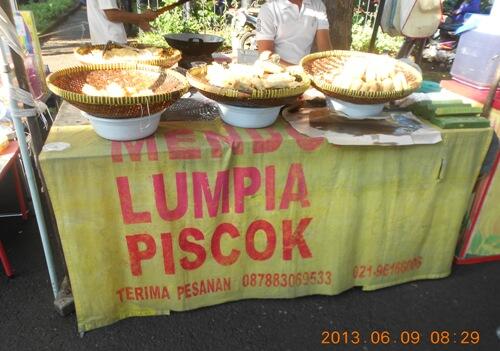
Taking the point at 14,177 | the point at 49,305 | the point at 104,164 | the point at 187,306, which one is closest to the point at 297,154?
the point at 104,164

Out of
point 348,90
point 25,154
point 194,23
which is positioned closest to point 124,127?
point 25,154

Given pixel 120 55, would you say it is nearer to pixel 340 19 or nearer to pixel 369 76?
pixel 369 76

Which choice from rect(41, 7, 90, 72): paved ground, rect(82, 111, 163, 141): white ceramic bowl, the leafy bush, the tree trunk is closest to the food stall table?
rect(82, 111, 163, 141): white ceramic bowl

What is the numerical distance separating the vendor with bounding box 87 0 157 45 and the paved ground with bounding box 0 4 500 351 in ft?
6.32

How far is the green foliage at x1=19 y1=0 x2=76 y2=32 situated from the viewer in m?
10.9

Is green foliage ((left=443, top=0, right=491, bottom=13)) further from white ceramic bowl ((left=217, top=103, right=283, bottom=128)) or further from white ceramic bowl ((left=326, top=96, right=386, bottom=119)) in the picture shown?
white ceramic bowl ((left=217, top=103, right=283, bottom=128))

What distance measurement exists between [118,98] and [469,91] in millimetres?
2339

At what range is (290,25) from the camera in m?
3.12

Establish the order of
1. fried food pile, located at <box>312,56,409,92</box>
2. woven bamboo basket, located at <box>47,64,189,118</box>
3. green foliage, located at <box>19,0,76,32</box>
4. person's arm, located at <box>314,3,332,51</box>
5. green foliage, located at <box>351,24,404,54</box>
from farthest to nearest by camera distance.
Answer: green foliage, located at <box>19,0,76,32</box>, green foliage, located at <box>351,24,404,54</box>, person's arm, located at <box>314,3,332,51</box>, fried food pile, located at <box>312,56,409,92</box>, woven bamboo basket, located at <box>47,64,189,118</box>

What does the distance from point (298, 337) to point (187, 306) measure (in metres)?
0.66

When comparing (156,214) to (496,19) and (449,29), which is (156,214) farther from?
(449,29)

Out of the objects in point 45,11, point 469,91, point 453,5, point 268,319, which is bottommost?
point 268,319

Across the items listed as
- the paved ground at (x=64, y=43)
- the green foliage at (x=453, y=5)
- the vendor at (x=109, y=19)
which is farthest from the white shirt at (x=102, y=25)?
the green foliage at (x=453, y=5)

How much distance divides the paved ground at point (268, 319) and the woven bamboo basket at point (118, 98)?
122cm
